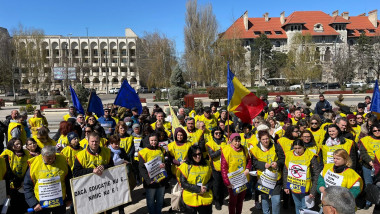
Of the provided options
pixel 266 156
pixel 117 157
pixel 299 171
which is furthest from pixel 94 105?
pixel 299 171

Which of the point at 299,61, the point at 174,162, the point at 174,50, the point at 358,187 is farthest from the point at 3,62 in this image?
the point at 358,187

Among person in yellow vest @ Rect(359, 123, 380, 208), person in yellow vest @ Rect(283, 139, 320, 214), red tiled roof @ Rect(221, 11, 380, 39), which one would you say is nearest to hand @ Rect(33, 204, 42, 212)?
person in yellow vest @ Rect(283, 139, 320, 214)

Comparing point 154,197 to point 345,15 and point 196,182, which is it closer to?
point 196,182

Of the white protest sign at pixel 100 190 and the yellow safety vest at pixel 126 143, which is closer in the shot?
the white protest sign at pixel 100 190

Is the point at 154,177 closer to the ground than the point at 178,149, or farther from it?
closer to the ground

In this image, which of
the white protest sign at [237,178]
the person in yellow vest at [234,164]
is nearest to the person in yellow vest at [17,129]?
the person in yellow vest at [234,164]

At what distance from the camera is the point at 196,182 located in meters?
4.27

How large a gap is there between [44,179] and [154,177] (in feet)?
5.14

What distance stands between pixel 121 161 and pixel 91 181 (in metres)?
0.99

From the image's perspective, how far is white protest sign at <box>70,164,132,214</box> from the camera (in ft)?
12.8

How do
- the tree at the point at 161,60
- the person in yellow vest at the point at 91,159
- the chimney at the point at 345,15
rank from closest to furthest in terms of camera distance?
the person in yellow vest at the point at 91,159 < the tree at the point at 161,60 < the chimney at the point at 345,15

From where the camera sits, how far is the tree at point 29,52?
125 ft

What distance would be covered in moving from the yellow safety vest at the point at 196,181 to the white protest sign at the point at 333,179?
1634 millimetres

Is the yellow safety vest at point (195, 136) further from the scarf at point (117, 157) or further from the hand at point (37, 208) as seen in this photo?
the hand at point (37, 208)
